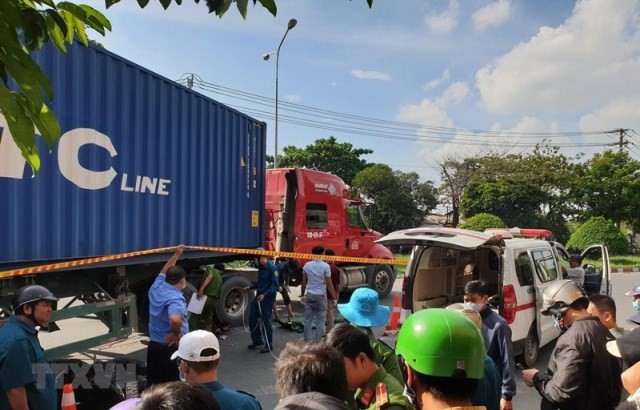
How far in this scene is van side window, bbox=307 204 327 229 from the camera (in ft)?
33.9

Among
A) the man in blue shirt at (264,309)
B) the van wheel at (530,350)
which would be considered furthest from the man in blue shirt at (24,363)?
the van wheel at (530,350)

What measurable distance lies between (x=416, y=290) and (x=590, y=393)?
3.76 metres

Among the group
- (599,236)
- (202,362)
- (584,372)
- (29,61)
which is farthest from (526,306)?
(599,236)

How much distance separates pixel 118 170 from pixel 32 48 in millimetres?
4368

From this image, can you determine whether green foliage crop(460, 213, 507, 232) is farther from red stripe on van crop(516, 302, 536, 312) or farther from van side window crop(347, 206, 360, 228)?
red stripe on van crop(516, 302, 536, 312)

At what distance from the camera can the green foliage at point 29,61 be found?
4.56 feet

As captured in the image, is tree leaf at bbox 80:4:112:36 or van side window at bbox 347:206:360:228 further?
van side window at bbox 347:206:360:228

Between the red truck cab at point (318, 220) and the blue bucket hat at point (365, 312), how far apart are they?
6.76 metres

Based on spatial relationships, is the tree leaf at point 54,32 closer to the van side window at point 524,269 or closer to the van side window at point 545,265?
the van side window at point 524,269

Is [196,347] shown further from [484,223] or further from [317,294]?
[484,223]

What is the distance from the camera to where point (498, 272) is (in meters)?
A: 6.39

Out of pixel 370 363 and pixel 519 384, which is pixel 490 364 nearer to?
pixel 370 363

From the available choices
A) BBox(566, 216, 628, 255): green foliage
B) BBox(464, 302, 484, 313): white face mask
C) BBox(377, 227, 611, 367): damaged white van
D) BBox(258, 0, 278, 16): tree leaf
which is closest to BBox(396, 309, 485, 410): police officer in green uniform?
BBox(258, 0, 278, 16): tree leaf

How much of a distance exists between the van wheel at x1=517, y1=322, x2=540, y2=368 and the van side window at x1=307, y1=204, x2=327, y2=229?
529 centimetres
